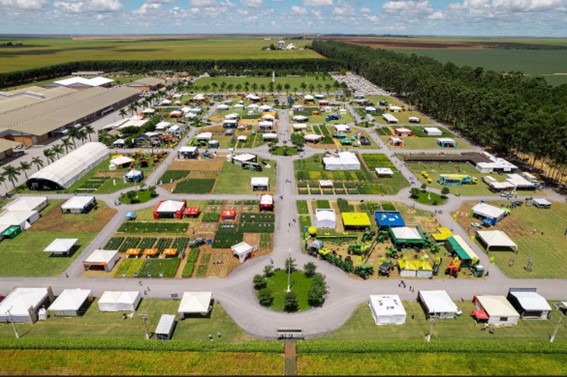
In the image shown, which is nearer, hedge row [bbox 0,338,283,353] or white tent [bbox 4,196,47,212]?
hedge row [bbox 0,338,283,353]

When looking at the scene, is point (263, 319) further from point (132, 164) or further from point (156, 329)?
point (132, 164)

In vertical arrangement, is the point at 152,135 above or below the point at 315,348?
above

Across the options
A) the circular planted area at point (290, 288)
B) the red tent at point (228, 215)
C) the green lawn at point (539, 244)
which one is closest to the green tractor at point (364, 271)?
the circular planted area at point (290, 288)

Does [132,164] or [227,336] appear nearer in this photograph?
[227,336]

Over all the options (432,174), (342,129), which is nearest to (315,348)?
(432,174)

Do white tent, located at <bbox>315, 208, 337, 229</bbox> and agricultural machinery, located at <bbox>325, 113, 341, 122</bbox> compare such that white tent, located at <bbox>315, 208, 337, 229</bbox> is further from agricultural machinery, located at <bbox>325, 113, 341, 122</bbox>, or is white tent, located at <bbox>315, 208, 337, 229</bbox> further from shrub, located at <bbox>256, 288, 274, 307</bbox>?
agricultural machinery, located at <bbox>325, 113, 341, 122</bbox>

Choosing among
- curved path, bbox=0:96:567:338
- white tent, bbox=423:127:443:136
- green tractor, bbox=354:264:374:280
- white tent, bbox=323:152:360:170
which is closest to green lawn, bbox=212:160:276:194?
white tent, bbox=323:152:360:170
